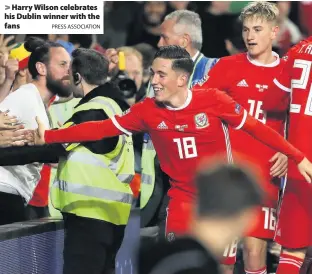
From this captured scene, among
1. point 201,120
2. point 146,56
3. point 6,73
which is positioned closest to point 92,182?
point 201,120

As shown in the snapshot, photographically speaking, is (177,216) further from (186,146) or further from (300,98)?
(300,98)

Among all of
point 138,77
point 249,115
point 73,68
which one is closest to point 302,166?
point 249,115

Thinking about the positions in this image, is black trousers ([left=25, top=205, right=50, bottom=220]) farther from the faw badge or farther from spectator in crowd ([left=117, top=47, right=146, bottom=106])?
the faw badge

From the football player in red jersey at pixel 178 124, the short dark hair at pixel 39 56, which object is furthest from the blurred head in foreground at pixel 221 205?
the short dark hair at pixel 39 56

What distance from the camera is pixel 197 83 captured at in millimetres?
8555

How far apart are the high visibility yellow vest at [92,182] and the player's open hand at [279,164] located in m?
1.02

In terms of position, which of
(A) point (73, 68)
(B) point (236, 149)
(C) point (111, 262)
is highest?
(A) point (73, 68)

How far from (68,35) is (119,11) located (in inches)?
55.7

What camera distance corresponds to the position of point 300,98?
7828 millimetres

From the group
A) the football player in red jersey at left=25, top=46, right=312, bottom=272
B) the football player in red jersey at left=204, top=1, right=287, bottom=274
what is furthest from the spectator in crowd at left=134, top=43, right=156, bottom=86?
the football player in red jersey at left=25, top=46, right=312, bottom=272

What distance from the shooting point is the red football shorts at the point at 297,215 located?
791cm

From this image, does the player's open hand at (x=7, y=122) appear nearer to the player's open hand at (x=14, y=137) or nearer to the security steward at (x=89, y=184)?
the player's open hand at (x=14, y=137)

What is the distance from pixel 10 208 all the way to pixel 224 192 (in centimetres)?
413

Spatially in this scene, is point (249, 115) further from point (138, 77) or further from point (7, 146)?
point (138, 77)
